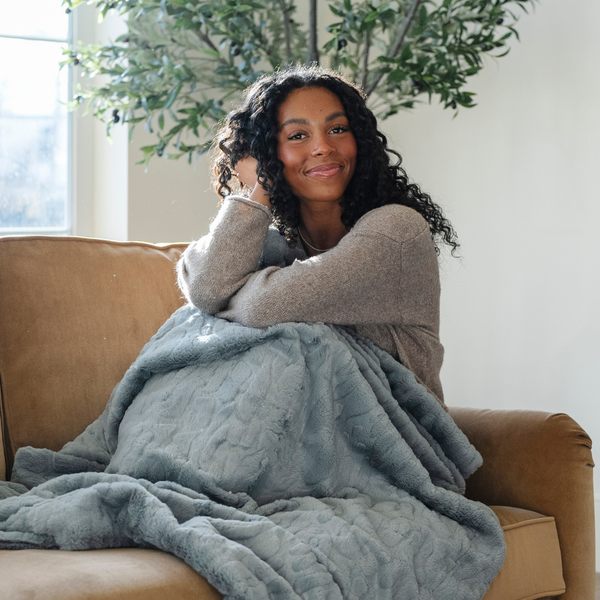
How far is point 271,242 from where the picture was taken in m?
1.50

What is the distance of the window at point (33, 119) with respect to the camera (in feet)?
8.61

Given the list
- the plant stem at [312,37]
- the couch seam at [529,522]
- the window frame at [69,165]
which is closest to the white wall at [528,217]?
the plant stem at [312,37]

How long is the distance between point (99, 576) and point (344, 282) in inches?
24.5

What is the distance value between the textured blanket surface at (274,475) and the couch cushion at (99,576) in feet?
0.08

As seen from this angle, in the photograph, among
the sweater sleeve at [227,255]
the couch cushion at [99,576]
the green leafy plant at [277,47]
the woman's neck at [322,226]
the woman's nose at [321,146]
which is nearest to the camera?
the couch cushion at [99,576]

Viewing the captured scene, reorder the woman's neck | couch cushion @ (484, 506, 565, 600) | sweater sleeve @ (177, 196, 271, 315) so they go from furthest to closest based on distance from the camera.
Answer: the woman's neck → sweater sleeve @ (177, 196, 271, 315) → couch cushion @ (484, 506, 565, 600)

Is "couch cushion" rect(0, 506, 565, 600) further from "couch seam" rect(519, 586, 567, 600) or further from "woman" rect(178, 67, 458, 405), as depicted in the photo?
"couch seam" rect(519, 586, 567, 600)

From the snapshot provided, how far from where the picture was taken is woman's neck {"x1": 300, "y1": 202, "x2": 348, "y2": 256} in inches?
63.3

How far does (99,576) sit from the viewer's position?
0.86 meters

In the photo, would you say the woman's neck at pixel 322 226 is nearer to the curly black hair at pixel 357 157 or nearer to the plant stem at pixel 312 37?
the curly black hair at pixel 357 157

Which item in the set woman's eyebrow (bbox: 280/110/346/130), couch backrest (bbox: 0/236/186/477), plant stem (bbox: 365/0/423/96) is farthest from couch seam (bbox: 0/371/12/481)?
plant stem (bbox: 365/0/423/96)

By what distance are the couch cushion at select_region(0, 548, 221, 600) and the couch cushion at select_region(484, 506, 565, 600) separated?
0.55 m

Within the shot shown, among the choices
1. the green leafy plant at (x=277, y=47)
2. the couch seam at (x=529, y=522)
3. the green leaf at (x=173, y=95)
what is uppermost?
the green leafy plant at (x=277, y=47)

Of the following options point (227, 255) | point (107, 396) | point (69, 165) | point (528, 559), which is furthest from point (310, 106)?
point (69, 165)
